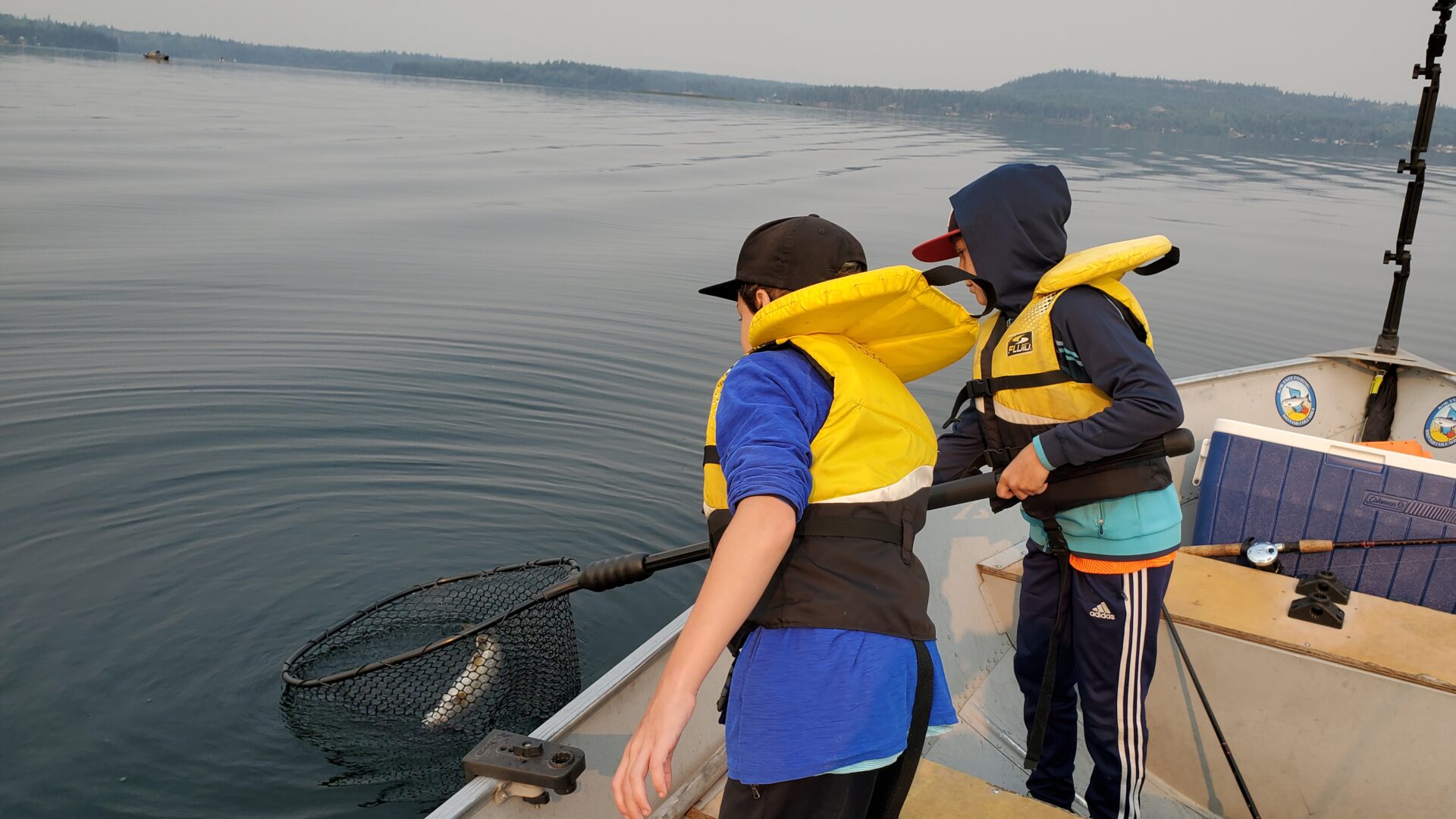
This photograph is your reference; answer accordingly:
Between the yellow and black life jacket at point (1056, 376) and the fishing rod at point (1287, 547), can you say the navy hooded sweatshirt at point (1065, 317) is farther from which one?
the fishing rod at point (1287, 547)

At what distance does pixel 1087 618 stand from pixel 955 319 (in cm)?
120

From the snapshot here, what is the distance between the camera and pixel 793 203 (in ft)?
92.4

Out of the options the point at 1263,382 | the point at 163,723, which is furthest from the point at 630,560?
the point at 1263,382

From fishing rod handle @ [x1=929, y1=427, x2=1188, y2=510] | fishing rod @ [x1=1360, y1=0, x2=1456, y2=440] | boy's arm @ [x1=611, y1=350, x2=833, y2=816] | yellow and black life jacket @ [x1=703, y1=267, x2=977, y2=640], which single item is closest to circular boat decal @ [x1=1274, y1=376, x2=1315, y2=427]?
fishing rod @ [x1=1360, y1=0, x2=1456, y2=440]

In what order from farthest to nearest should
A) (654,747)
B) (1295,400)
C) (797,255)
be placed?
(1295,400)
(797,255)
(654,747)

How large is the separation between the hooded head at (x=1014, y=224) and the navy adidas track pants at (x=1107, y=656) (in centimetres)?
90

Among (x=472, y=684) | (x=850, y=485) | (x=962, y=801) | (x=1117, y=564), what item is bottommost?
(x=472, y=684)

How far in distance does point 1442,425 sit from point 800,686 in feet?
20.6

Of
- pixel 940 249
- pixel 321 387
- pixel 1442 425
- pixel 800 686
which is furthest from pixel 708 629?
pixel 321 387

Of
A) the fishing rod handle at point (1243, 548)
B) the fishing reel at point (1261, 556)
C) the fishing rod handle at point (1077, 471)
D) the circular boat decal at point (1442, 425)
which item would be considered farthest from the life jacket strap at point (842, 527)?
the circular boat decal at point (1442, 425)

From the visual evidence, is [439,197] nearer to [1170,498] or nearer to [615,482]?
[615,482]

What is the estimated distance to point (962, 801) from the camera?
2.80m

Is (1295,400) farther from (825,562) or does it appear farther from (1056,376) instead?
(825,562)

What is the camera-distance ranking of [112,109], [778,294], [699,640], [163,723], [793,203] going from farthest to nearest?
[112,109], [793,203], [163,723], [778,294], [699,640]
